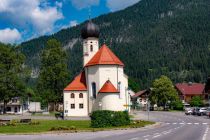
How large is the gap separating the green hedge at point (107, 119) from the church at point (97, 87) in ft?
85.6

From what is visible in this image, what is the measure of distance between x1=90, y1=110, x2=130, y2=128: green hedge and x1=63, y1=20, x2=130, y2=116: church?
26.1 metres

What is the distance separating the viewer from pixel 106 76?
241ft

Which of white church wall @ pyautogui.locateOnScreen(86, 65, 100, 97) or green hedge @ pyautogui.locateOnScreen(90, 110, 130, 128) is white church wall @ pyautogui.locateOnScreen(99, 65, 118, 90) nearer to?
white church wall @ pyautogui.locateOnScreen(86, 65, 100, 97)

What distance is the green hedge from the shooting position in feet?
137

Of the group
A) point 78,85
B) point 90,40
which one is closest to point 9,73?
point 78,85

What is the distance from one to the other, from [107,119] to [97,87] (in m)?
31.5

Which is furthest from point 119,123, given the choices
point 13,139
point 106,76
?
point 106,76

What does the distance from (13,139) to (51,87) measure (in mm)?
54074

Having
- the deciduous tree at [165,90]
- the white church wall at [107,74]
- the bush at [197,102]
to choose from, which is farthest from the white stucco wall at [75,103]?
the bush at [197,102]

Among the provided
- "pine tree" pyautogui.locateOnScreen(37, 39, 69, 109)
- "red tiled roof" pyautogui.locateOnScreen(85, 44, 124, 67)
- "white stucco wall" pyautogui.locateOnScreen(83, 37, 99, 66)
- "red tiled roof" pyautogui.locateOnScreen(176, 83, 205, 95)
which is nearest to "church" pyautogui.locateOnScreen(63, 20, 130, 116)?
"red tiled roof" pyautogui.locateOnScreen(85, 44, 124, 67)

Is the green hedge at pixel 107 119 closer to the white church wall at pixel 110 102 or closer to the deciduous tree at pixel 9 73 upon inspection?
the white church wall at pixel 110 102

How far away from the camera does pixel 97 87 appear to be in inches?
2899

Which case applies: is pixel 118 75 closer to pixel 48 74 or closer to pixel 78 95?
pixel 78 95

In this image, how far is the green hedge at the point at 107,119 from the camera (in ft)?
137
